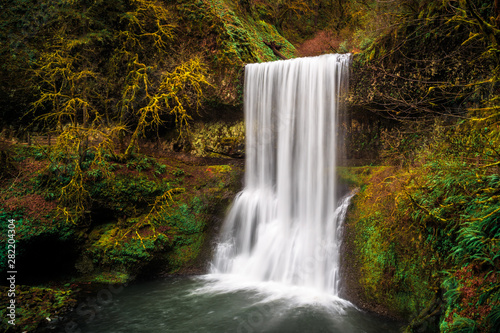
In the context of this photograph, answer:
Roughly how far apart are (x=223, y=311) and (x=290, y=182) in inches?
177

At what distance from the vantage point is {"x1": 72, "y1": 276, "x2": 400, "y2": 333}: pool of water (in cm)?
545

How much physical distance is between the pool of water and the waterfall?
630mm

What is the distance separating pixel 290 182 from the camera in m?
9.16

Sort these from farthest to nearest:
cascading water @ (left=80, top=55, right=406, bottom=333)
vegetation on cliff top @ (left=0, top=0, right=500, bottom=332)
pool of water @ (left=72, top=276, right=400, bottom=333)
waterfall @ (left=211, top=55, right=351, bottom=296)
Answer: waterfall @ (left=211, top=55, right=351, bottom=296), cascading water @ (left=80, top=55, right=406, bottom=333), pool of water @ (left=72, top=276, right=400, bottom=333), vegetation on cliff top @ (left=0, top=0, right=500, bottom=332)

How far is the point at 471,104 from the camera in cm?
654

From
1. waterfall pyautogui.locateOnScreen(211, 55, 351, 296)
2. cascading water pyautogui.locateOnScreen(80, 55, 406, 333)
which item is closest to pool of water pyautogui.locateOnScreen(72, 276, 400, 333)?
cascading water pyautogui.locateOnScreen(80, 55, 406, 333)

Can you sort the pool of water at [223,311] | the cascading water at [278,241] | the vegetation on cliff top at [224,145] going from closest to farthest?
the vegetation on cliff top at [224,145]
the pool of water at [223,311]
the cascading water at [278,241]

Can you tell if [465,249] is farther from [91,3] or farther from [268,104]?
[91,3]

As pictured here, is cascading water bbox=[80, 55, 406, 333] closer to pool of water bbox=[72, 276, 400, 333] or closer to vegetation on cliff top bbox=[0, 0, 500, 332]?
pool of water bbox=[72, 276, 400, 333]

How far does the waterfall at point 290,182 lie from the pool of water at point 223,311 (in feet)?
2.07

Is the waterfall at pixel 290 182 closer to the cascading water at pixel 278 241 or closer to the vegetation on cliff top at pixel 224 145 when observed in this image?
the cascading water at pixel 278 241

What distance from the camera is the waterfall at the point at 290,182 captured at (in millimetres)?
7242

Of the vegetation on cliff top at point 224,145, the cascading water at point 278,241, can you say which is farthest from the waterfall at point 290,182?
the vegetation on cliff top at point 224,145

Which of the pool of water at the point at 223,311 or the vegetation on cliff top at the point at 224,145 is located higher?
the vegetation on cliff top at the point at 224,145
